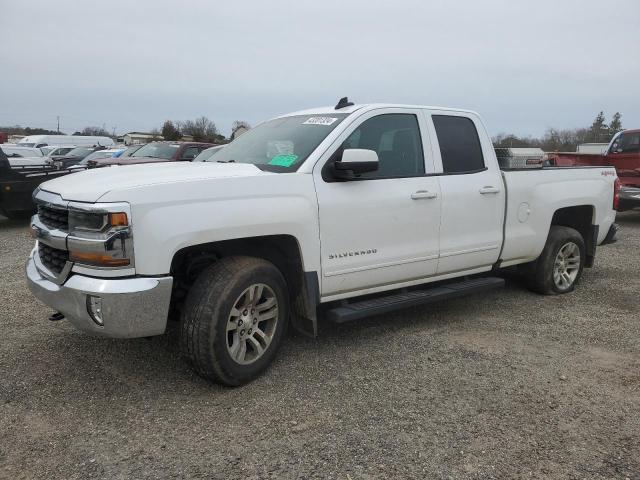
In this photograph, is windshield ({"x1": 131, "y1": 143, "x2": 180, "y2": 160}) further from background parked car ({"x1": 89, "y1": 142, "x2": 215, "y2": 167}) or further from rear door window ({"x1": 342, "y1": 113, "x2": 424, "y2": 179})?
rear door window ({"x1": 342, "y1": 113, "x2": 424, "y2": 179})

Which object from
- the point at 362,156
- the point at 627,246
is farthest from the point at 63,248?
the point at 627,246

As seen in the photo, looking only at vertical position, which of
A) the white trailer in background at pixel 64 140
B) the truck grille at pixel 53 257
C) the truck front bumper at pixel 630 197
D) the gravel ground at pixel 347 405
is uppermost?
the white trailer in background at pixel 64 140

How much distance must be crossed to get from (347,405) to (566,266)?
3.86m

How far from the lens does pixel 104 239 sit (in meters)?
3.09

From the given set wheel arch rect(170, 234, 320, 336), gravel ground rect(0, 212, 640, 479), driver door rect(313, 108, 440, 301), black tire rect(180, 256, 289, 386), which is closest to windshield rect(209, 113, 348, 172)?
driver door rect(313, 108, 440, 301)

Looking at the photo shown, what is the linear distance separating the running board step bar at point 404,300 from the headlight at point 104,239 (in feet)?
5.17

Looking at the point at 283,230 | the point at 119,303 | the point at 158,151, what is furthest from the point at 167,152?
the point at 119,303

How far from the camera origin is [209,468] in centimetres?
276

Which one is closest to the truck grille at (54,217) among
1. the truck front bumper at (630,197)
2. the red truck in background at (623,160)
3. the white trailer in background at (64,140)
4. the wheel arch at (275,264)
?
the wheel arch at (275,264)

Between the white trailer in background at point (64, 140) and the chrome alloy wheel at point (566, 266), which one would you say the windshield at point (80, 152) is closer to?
the white trailer in background at point (64, 140)

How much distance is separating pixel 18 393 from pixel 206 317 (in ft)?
4.42

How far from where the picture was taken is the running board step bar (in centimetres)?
402

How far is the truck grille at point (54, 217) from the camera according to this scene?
3.36m

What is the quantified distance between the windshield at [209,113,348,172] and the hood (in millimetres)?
228
